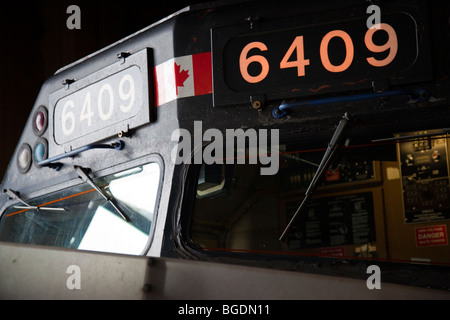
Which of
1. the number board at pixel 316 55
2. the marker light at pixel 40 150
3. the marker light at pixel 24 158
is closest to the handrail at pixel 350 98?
the number board at pixel 316 55

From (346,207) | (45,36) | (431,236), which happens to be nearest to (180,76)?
(346,207)

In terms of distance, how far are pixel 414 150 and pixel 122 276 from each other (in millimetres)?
1405

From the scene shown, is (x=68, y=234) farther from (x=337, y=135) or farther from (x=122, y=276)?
(x=122, y=276)

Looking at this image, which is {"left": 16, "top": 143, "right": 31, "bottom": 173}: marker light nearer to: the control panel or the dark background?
the control panel

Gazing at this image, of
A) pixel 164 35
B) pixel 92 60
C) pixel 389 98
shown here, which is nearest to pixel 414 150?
pixel 389 98

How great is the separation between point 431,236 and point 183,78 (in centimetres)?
129

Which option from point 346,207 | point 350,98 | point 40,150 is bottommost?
point 346,207

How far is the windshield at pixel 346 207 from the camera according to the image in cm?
256

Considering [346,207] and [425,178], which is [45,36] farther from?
[425,178]

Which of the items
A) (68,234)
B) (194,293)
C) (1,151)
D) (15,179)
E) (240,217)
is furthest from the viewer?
(1,151)

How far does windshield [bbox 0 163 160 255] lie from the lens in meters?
3.13

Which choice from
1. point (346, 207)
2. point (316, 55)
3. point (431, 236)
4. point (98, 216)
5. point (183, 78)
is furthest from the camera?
point (98, 216)

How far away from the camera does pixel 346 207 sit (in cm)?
267

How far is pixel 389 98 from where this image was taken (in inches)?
106
